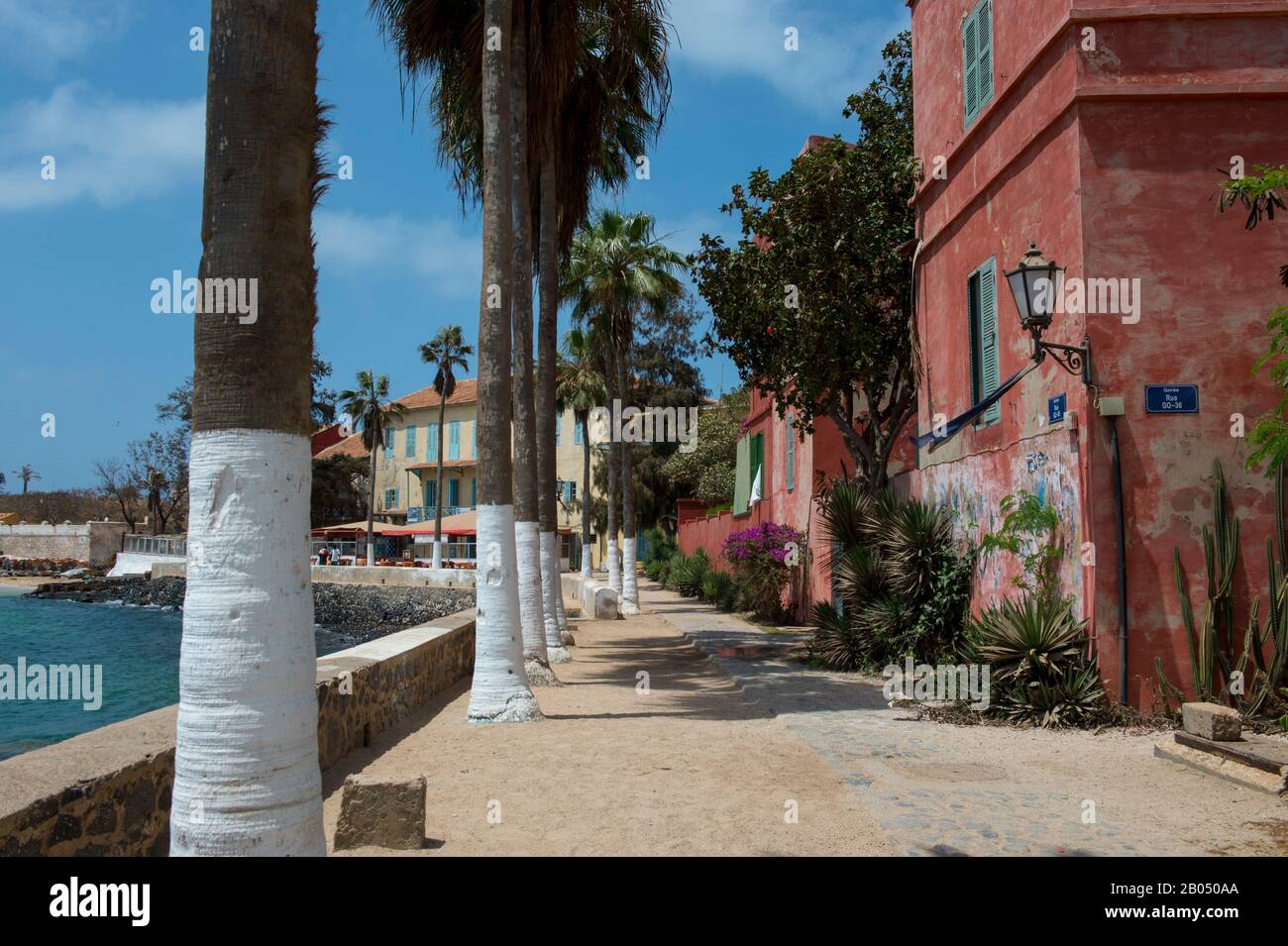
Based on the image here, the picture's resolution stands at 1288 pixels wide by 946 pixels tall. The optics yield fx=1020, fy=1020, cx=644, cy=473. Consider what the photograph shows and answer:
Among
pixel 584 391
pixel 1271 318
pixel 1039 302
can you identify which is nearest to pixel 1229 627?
pixel 1271 318

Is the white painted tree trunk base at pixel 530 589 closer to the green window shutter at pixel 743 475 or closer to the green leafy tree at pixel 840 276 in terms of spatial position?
the green leafy tree at pixel 840 276

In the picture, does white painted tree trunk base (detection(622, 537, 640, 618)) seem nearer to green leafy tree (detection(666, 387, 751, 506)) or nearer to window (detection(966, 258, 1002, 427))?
window (detection(966, 258, 1002, 427))

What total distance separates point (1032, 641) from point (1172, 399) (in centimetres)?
251

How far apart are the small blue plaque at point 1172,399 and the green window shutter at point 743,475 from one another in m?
18.9

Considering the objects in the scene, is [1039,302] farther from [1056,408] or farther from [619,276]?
[619,276]

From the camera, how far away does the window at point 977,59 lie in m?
11.9

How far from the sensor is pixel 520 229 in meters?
13.1

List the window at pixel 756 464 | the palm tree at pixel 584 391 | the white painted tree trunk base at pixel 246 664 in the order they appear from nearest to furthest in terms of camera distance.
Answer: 1. the white painted tree trunk base at pixel 246 664
2. the window at pixel 756 464
3. the palm tree at pixel 584 391

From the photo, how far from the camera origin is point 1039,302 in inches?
364

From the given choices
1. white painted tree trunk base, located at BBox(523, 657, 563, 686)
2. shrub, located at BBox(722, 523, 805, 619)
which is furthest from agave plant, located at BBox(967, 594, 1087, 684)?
shrub, located at BBox(722, 523, 805, 619)

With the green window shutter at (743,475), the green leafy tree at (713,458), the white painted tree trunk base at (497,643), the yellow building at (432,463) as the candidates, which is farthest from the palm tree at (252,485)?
the yellow building at (432,463)

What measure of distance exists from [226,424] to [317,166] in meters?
1.61

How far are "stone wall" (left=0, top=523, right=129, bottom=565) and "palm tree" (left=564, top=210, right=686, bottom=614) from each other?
177 ft
